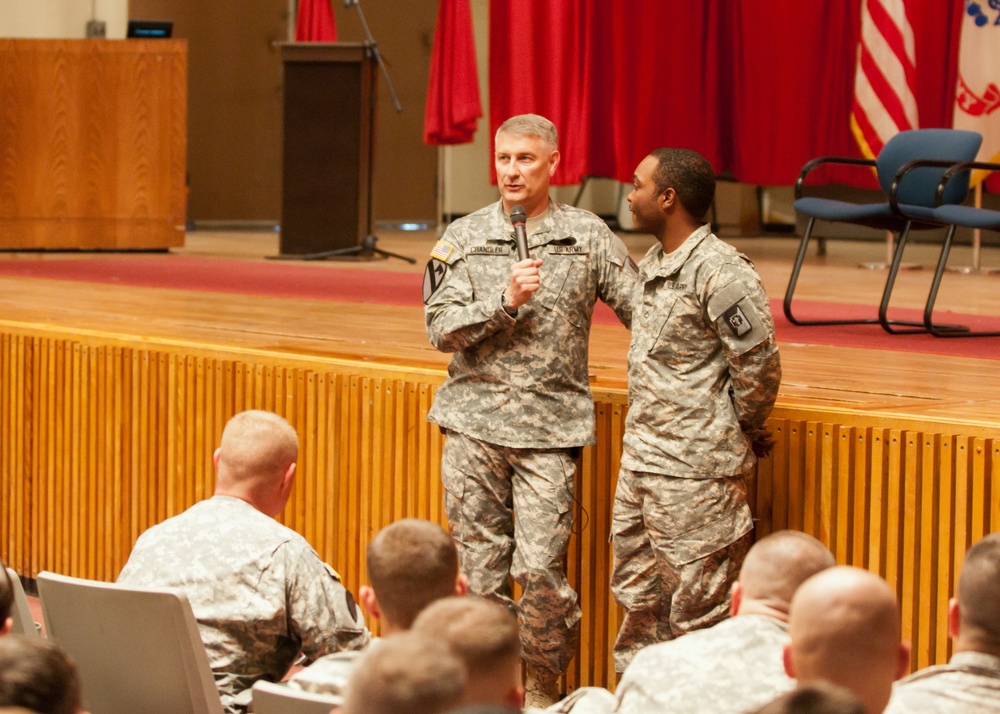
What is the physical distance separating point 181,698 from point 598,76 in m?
6.89

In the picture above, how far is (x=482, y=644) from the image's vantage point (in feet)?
5.06

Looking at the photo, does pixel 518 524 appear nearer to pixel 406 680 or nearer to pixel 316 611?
pixel 316 611

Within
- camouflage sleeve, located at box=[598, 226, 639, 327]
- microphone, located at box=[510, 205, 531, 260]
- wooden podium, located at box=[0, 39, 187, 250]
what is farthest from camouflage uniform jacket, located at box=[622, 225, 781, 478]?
wooden podium, located at box=[0, 39, 187, 250]

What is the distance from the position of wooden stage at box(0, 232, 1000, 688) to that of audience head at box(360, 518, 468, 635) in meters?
1.44

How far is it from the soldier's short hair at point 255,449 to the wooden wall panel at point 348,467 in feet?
3.65

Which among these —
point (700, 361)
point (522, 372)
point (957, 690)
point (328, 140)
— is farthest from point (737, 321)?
point (328, 140)

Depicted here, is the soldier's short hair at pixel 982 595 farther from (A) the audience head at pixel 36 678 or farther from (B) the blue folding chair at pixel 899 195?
(B) the blue folding chair at pixel 899 195

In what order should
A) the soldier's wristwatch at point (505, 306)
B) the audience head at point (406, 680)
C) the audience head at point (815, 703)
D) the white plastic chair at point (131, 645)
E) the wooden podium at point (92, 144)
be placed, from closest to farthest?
the audience head at point (815, 703) < the audience head at point (406, 680) < the white plastic chair at point (131, 645) < the soldier's wristwatch at point (505, 306) < the wooden podium at point (92, 144)

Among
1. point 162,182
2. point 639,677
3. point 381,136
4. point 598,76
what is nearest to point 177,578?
point 639,677

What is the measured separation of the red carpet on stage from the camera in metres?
4.41

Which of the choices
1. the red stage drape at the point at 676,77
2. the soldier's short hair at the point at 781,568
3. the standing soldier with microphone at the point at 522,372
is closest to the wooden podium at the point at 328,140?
the red stage drape at the point at 676,77

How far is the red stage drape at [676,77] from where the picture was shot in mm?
8469

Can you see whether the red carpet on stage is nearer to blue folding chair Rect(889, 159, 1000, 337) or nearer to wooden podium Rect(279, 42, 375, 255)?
blue folding chair Rect(889, 159, 1000, 337)

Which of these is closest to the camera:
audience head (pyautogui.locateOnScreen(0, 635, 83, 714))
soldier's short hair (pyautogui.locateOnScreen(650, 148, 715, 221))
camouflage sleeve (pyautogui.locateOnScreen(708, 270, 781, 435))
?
audience head (pyautogui.locateOnScreen(0, 635, 83, 714))
